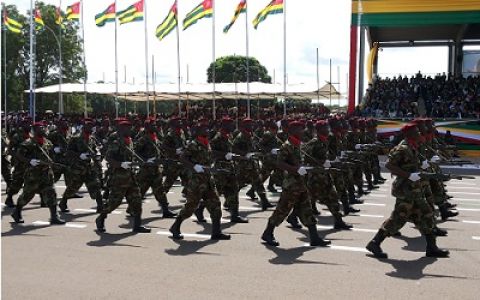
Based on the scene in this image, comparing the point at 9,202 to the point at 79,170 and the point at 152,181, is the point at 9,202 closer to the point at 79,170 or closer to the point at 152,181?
the point at 79,170

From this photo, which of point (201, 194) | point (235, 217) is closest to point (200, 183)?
point (201, 194)

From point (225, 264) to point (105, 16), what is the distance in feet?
76.6

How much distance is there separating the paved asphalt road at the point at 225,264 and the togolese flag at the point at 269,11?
16416 mm

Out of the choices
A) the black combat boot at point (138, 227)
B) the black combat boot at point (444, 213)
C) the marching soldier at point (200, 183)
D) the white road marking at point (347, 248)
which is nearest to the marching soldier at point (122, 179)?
the black combat boot at point (138, 227)

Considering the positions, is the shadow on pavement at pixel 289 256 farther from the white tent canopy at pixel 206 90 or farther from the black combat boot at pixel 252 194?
the white tent canopy at pixel 206 90

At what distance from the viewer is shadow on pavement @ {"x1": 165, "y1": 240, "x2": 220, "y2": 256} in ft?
24.3

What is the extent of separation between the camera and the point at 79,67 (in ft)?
205

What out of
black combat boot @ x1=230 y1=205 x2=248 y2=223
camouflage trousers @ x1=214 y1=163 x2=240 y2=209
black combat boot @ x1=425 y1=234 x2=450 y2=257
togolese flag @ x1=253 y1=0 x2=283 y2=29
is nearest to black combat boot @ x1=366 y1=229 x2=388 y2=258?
Result: black combat boot @ x1=425 y1=234 x2=450 y2=257

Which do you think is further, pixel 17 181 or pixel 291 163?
pixel 17 181

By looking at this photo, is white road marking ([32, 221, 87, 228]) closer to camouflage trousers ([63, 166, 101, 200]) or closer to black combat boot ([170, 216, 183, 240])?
camouflage trousers ([63, 166, 101, 200])

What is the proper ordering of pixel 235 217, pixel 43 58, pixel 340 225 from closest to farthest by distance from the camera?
pixel 340 225 < pixel 235 217 < pixel 43 58

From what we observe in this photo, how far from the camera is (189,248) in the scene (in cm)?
770

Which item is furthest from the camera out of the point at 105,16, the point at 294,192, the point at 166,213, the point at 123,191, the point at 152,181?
the point at 105,16

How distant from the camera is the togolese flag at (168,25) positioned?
25984 mm
